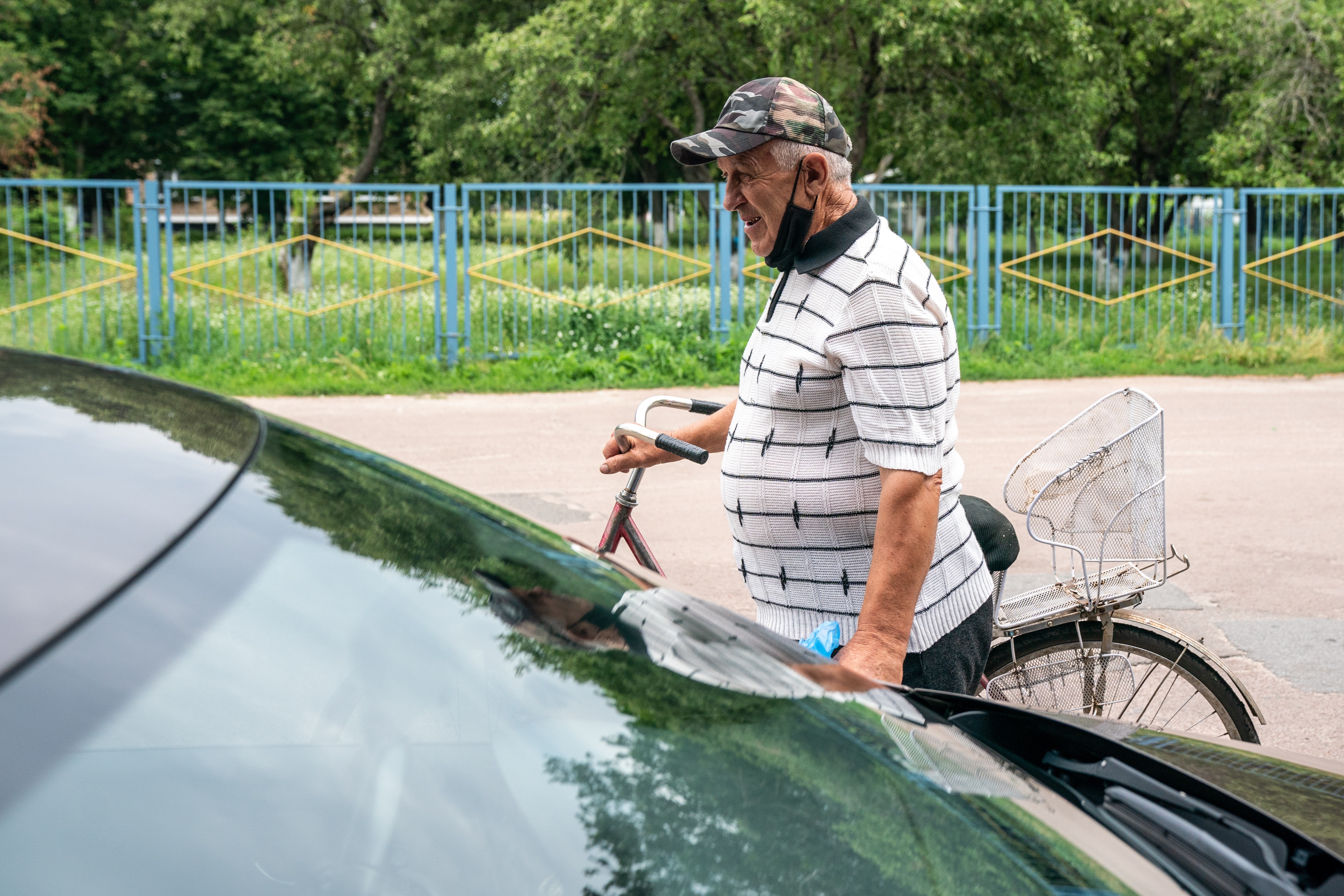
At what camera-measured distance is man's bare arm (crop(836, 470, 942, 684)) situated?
2.24 metres

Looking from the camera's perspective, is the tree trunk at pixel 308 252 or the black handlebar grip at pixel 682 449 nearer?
the black handlebar grip at pixel 682 449

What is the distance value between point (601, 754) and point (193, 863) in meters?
0.46

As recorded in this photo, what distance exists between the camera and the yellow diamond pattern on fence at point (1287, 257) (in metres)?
15.1

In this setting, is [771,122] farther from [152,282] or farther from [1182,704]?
[152,282]

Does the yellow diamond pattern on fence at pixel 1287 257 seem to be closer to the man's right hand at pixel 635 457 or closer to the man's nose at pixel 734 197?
the man's right hand at pixel 635 457

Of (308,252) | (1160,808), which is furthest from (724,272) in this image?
(1160,808)

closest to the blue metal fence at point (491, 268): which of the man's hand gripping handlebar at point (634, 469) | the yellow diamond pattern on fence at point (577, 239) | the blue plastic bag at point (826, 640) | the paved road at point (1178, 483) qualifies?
the yellow diamond pattern on fence at point (577, 239)

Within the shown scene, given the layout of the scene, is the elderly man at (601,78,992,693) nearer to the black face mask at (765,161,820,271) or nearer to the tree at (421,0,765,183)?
the black face mask at (765,161,820,271)

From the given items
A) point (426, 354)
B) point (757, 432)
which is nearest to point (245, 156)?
point (426, 354)

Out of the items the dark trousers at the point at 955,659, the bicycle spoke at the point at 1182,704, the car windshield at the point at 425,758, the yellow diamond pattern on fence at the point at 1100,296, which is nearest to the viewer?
the car windshield at the point at 425,758

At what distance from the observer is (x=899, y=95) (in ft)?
66.0

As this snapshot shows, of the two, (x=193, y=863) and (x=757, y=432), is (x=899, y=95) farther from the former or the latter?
(x=193, y=863)

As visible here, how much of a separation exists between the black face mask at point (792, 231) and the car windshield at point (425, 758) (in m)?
0.86

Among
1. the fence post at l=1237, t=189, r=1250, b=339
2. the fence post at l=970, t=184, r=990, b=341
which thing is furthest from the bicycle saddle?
the fence post at l=1237, t=189, r=1250, b=339
